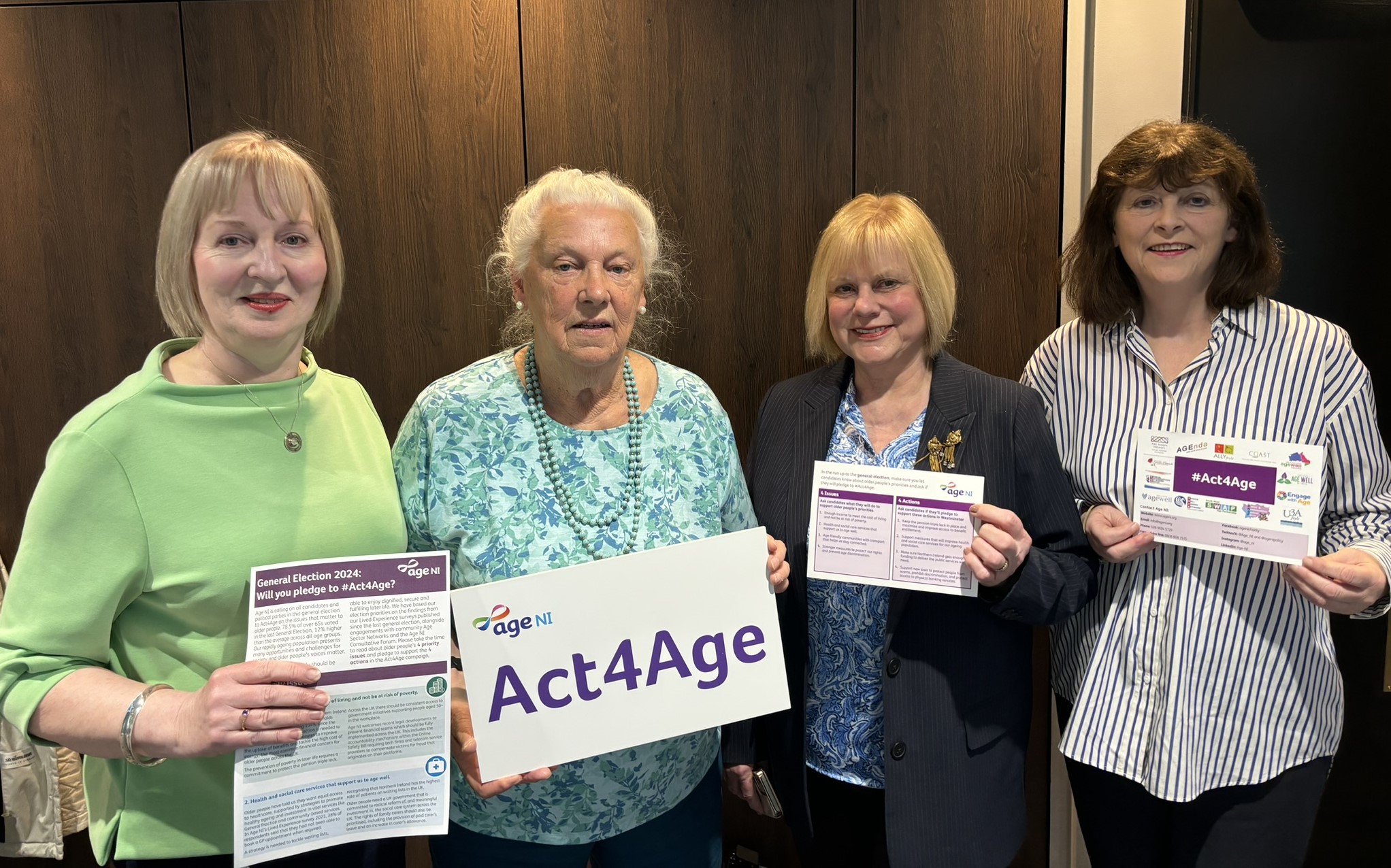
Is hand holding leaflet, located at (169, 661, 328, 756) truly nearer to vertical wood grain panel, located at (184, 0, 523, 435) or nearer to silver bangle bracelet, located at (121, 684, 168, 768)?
silver bangle bracelet, located at (121, 684, 168, 768)

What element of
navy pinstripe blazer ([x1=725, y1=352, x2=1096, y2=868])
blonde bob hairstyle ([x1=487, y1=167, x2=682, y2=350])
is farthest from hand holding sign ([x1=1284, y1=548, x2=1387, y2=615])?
blonde bob hairstyle ([x1=487, y1=167, x2=682, y2=350])

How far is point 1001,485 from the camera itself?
172 centimetres

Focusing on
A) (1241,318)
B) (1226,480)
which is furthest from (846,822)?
(1241,318)

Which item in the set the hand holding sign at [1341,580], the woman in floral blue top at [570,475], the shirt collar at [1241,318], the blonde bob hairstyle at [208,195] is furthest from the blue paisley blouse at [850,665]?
the blonde bob hairstyle at [208,195]

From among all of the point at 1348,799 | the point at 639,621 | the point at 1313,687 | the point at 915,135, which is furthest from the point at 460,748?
the point at 1348,799

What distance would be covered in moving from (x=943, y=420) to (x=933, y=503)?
234mm

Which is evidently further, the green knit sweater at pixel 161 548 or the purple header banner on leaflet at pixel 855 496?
the purple header banner on leaflet at pixel 855 496

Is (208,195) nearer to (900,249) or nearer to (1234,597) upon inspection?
(900,249)

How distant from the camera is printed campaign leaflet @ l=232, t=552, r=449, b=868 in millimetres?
1223

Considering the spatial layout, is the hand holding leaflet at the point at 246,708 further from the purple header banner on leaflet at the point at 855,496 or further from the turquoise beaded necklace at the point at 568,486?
the purple header banner on leaflet at the point at 855,496

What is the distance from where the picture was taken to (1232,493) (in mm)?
1584

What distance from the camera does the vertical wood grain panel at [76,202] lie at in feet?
7.88

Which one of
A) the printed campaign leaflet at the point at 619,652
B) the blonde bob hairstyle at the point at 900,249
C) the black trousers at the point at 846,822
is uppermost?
the blonde bob hairstyle at the point at 900,249

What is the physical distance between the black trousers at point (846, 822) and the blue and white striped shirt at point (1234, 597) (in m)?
0.47
